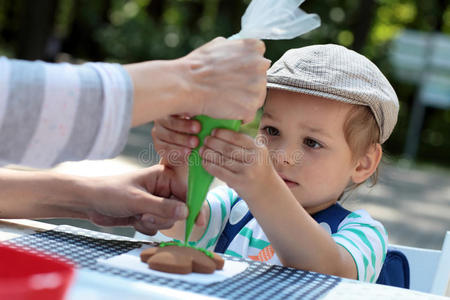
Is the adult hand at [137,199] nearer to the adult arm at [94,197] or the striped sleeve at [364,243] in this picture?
the adult arm at [94,197]

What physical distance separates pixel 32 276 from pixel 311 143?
1.11 metres

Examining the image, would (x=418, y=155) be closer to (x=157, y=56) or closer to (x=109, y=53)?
(x=157, y=56)

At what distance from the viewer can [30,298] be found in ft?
1.69

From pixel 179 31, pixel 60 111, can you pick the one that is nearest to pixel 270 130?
pixel 60 111

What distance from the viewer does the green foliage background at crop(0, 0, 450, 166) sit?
9659 millimetres

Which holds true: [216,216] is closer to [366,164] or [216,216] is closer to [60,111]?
[366,164]

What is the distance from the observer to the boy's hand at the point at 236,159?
1.17m

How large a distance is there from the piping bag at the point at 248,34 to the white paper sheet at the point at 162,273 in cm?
13

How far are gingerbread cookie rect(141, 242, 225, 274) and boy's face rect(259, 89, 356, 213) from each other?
550 millimetres

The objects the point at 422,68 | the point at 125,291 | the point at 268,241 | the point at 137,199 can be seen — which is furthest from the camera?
the point at 422,68

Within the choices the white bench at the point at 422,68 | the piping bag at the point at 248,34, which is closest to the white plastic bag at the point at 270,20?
the piping bag at the point at 248,34

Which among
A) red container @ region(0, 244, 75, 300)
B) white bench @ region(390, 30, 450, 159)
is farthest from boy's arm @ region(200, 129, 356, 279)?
white bench @ region(390, 30, 450, 159)

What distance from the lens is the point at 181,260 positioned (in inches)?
40.4

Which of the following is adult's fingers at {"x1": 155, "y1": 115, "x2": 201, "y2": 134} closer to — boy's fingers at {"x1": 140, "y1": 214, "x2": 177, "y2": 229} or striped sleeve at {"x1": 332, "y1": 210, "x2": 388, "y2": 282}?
boy's fingers at {"x1": 140, "y1": 214, "x2": 177, "y2": 229}
